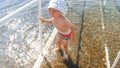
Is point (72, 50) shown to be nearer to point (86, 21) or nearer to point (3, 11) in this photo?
point (86, 21)

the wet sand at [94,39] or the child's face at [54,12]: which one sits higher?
the child's face at [54,12]

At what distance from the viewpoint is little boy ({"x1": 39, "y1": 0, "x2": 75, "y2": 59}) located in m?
3.85

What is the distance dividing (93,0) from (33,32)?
3.88 meters

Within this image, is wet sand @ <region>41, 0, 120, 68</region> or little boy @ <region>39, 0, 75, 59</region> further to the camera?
wet sand @ <region>41, 0, 120, 68</region>

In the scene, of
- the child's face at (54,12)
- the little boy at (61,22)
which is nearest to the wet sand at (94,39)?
the little boy at (61,22)

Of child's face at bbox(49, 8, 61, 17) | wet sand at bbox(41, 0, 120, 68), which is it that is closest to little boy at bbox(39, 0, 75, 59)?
child's face at bbox(49, 8, 61, 17)

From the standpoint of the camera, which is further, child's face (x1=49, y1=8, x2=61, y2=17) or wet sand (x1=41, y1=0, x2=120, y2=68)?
wet sand (x1=41, y1=0, x2=120, y2=68)

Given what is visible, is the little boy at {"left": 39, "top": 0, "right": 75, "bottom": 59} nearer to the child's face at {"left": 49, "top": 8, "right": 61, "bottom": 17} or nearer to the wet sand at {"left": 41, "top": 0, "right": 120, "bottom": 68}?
the child's face at {"left": 49, "top": 8, "right": 61, "bottom": 17}

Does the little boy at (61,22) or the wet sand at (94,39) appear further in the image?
the wet sand at (94,39)

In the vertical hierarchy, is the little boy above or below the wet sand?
above

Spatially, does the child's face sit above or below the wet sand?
above

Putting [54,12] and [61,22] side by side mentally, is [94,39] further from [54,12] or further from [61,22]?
[54,12]

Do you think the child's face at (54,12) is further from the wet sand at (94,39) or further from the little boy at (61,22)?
the wet sand at (94,39)

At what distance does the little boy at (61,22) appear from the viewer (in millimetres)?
3847
